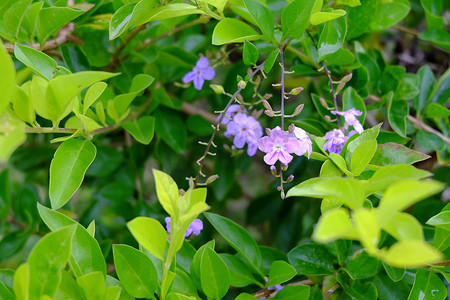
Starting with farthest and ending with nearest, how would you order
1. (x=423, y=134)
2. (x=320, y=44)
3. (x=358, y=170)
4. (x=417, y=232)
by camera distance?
(x=423, y=134)
(x=320, y=44)
(x=358, y=170)
(x=417, y=232)

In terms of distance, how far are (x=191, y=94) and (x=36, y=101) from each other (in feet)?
1.85

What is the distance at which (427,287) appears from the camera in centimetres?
73

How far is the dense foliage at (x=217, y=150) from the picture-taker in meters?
0.59

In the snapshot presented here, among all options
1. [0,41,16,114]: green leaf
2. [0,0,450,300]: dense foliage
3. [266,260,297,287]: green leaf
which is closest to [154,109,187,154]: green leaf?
[0,0,450,300]: dense foliage

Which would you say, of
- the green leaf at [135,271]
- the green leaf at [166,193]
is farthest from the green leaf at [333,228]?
the green leaf at [135,271]

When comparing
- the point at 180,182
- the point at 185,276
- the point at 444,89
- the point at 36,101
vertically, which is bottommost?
the point at 180,182

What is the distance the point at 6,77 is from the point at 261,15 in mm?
393

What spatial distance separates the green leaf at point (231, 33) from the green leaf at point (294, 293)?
405 mm

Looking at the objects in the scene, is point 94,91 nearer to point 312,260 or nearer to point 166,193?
point 166,193

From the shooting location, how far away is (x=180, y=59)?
3.45 feet

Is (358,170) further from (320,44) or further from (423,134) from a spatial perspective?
(423,134)

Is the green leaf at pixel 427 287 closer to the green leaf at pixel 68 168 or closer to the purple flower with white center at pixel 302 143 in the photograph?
the purple flower with white center at pixel 302 143

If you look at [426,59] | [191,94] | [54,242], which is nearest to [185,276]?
[54,242]

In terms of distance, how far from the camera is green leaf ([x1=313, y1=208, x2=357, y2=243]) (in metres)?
0.42
